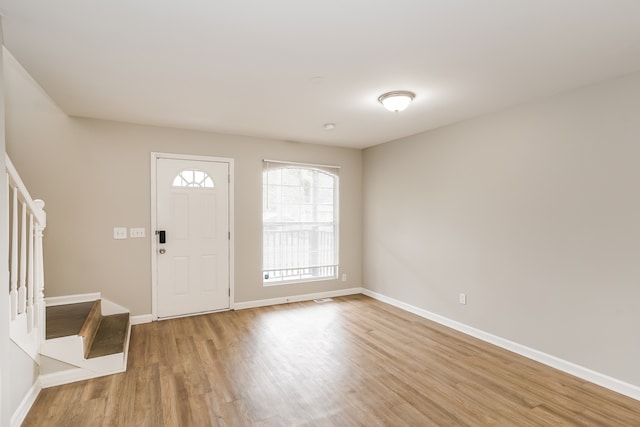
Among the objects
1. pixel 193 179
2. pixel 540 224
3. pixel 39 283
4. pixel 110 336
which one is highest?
pixel 193 179

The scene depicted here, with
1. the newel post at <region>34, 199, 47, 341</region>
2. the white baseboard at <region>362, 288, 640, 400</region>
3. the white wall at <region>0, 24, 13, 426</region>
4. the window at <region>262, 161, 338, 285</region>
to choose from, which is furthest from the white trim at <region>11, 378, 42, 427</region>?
the white baseboard at <region>362, 288, 640, 400</region>

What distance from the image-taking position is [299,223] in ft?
16.8

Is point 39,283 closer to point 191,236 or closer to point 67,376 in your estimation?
point 67,376

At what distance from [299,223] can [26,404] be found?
3.54 m

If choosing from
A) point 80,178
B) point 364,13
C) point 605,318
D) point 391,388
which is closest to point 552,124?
point 605,318

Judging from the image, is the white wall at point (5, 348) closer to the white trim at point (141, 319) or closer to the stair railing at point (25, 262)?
the stair railing at point (25, 262)

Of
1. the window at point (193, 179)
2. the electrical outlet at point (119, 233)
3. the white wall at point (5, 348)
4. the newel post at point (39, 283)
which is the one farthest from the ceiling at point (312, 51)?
the electrical outlet at point (119, 233)

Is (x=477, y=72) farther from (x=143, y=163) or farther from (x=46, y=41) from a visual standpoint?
(x=143, y=163)

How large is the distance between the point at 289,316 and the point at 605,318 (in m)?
3.28

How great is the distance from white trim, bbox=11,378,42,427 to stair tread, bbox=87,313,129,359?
0.36m

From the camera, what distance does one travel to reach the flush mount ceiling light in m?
2.97

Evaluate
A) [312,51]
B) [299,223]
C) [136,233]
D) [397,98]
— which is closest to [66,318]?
[136,233]

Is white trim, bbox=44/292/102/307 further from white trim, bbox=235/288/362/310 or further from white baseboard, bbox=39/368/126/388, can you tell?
white trim, bbox=235/288/362/310

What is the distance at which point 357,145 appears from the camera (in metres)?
5.32
